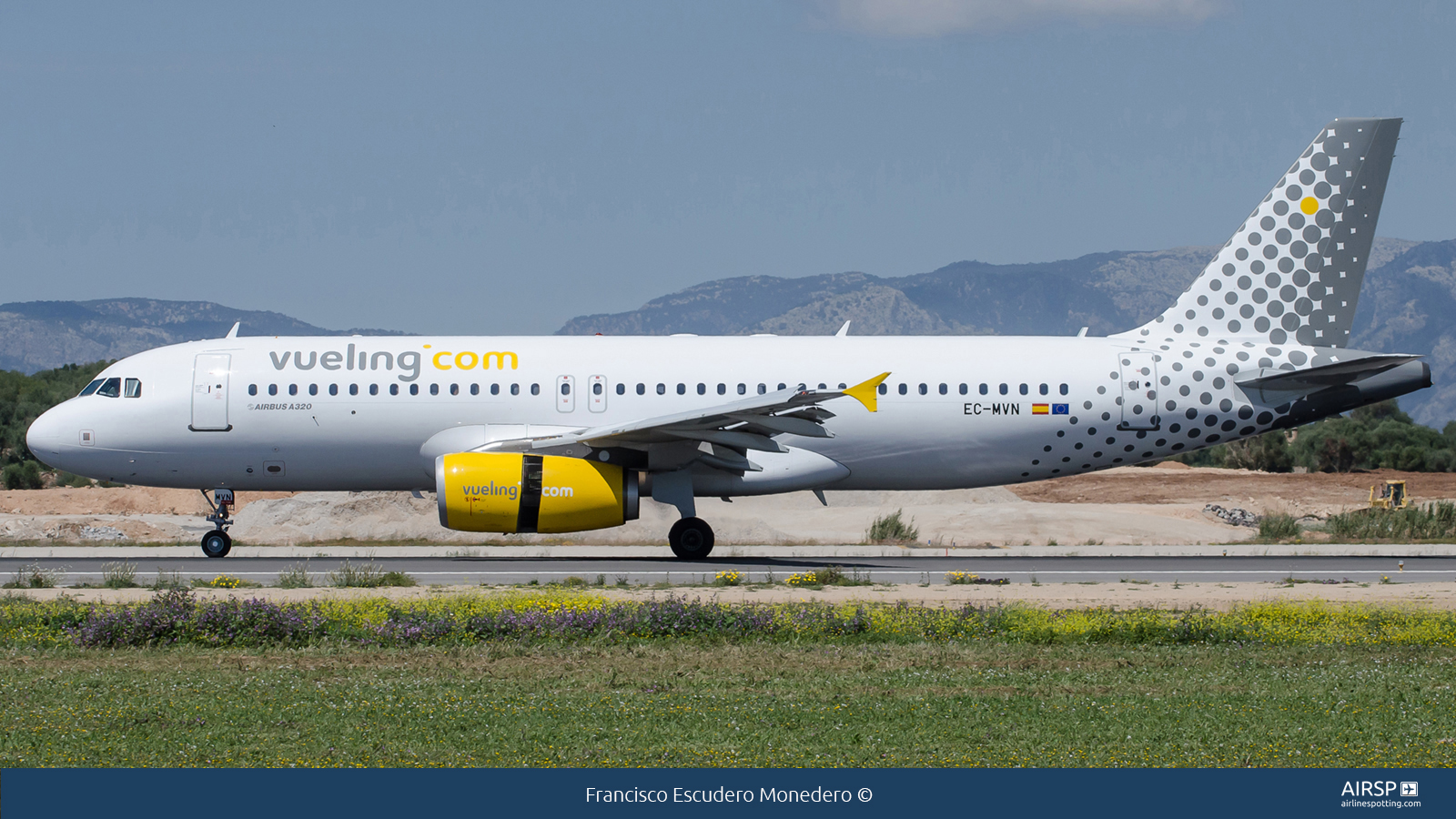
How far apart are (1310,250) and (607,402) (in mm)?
12636

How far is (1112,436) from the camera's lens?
2491 cm

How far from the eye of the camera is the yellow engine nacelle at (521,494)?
70.5ft

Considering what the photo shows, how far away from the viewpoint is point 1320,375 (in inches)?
963

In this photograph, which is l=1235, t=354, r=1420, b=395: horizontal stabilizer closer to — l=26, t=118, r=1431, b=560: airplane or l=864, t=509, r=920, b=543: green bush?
l=26, t=118, r=1431, b=560: airplane

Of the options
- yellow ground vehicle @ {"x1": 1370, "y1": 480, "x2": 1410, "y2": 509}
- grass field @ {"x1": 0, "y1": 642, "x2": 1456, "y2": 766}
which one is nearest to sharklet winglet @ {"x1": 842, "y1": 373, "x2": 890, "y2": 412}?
grass field @ {"x1": 0, "y1": 642, "x2": 1456, "y2": 766}

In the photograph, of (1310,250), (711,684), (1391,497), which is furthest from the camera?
(1391,497)

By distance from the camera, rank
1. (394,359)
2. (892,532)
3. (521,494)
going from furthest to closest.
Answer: (892,532) < (394,359) < (521,494)

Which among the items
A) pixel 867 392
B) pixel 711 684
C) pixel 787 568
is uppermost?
pixel 867 392

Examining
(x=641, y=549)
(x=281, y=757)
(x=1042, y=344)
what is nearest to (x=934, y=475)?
(x=1042, y=344)

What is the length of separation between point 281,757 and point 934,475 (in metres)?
17.2

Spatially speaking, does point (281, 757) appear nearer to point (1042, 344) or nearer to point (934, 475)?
point (934, 475)

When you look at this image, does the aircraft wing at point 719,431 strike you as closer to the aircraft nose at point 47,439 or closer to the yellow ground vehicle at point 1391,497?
the aircraft nose at point 47,439

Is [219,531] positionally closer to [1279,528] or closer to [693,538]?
[693,538]

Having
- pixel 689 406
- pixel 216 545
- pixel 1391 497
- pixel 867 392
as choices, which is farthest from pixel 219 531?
pixel 1391 497
